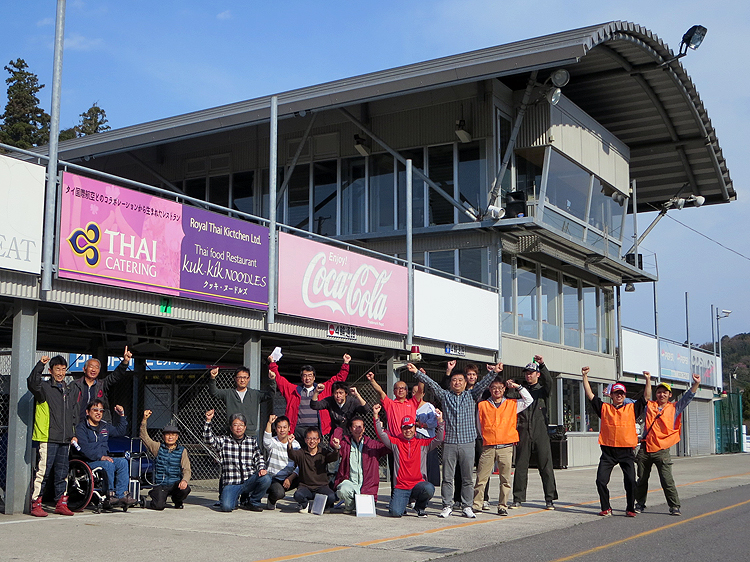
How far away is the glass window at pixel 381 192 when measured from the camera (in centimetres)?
2352

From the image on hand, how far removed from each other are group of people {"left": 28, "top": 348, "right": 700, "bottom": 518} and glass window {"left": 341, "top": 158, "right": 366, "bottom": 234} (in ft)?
37.8

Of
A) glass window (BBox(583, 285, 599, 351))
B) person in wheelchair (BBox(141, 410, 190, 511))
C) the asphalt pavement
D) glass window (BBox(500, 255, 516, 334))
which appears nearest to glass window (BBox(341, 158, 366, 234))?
glass window (BBox(500, 255, 516, 334))

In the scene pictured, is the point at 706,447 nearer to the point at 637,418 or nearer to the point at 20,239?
the point at 637,418

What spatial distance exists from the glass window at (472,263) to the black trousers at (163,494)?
493 inches

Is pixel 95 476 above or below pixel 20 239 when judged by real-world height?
below

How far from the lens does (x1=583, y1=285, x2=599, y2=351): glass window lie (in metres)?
28.3

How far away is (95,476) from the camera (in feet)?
35.9

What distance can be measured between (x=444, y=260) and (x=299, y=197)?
4.68 meters

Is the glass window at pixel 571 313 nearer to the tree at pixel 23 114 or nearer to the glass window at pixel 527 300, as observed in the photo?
the glass window at pixel 527 300

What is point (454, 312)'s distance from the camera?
2019 centimetres

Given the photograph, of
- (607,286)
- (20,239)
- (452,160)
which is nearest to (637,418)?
(20,239)

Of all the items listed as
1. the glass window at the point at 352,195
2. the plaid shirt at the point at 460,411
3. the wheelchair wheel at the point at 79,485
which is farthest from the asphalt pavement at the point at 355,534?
the glass window at the point at 352,195

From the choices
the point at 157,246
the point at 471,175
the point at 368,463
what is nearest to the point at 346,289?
the point at 157,246

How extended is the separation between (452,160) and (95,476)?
47.1ft
